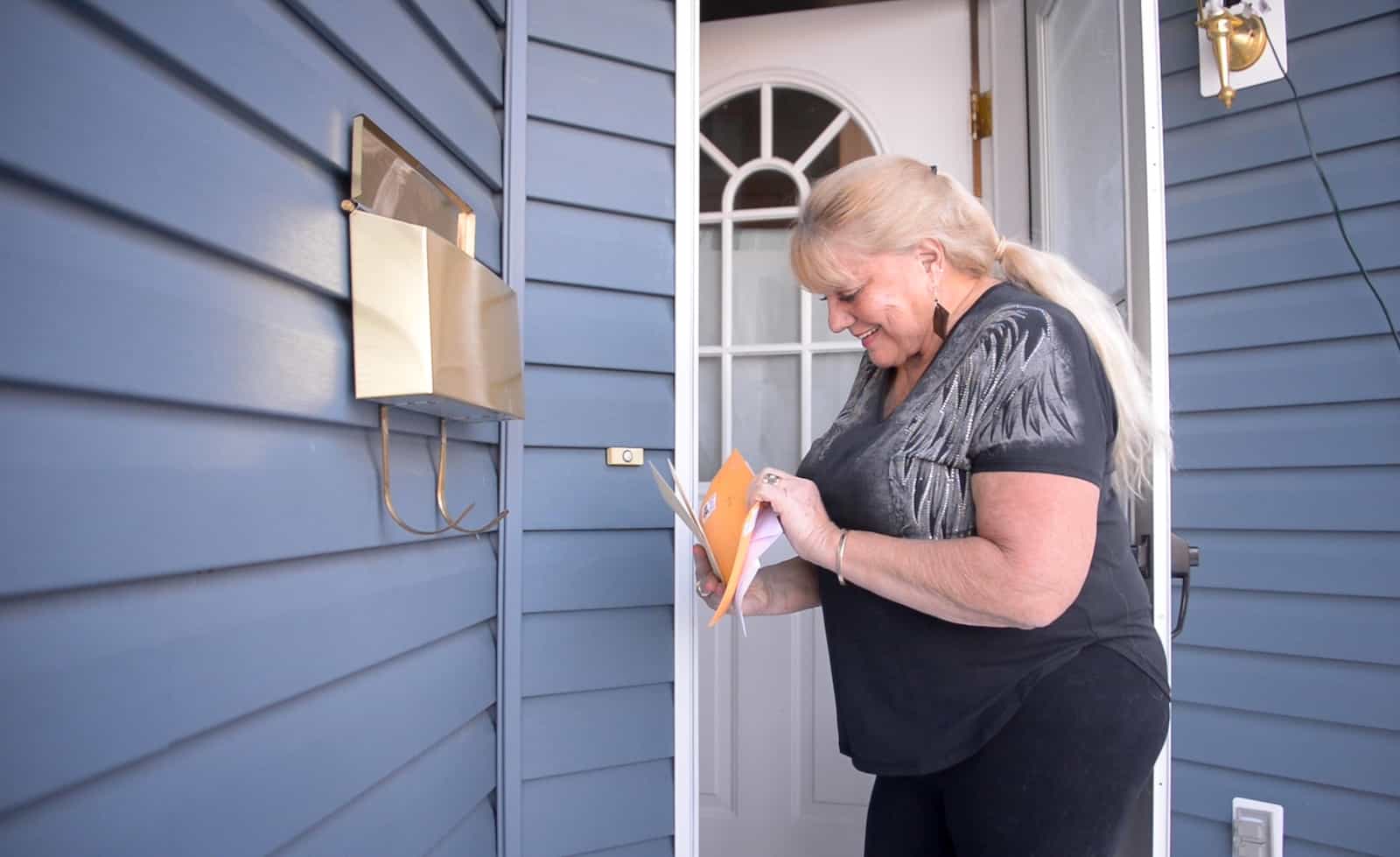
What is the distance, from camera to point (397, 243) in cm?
88

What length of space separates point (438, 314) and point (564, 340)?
1.81ft

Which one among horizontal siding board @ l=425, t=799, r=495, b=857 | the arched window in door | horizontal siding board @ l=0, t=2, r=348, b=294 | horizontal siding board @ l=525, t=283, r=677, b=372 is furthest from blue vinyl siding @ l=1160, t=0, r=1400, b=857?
horizontal siding board @ l=0, t=2, r=348, b=294

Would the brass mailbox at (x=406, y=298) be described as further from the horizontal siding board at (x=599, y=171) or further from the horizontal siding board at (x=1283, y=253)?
the horizontal siding board at (x=1283, y=253)

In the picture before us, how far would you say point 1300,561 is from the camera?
172 cm

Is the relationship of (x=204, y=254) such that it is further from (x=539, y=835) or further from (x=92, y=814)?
(x=539, y=835)

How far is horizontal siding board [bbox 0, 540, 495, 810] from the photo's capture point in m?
0.52

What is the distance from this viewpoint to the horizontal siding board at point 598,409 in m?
1.43

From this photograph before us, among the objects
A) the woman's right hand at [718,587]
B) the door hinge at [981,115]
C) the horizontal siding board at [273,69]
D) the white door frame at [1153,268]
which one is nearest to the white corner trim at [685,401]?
the woman's right hand at [718,587]

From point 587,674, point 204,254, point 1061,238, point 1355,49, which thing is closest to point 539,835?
point 587,674

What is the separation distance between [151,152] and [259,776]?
0.53m

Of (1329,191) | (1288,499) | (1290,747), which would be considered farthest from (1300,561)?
(1329,191)

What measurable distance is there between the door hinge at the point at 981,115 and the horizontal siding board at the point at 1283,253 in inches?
21.9

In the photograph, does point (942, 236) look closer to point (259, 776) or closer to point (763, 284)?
point (259, 776)

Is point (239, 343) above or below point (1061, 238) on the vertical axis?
below
